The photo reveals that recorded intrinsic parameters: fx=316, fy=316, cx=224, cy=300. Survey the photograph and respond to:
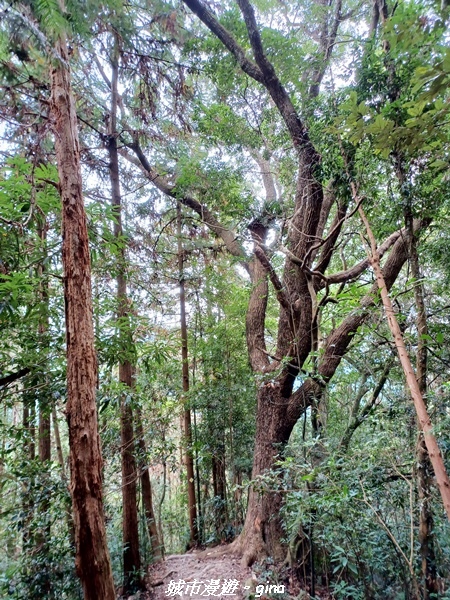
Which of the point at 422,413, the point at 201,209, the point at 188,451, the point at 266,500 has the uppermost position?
the point at 201,209

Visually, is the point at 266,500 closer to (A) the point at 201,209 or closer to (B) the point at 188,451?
(B) the point at 188,451

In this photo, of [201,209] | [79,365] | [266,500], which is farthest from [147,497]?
[201,209]

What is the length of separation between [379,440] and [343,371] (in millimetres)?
2171

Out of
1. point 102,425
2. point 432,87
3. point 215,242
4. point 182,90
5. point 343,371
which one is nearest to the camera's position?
point 432,87

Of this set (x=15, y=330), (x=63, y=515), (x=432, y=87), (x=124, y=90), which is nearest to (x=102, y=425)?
(x=63, y=515)

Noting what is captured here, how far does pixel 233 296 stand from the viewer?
5.65 m

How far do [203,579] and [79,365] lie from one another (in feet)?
10.5

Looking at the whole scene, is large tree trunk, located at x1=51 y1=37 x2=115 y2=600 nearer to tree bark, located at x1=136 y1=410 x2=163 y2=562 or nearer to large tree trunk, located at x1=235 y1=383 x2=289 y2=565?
tree bark, located at x1=136 y1=410 x2=163 y2=562

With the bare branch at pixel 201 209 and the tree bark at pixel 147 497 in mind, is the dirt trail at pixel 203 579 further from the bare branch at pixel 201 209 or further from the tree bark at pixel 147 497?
the bare branch at pixel 201 209

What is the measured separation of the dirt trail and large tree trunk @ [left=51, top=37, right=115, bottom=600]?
6.69ft

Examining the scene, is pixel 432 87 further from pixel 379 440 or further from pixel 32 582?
pixel 32 582

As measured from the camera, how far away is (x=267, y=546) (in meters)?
3.57

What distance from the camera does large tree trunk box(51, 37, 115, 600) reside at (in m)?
1.79

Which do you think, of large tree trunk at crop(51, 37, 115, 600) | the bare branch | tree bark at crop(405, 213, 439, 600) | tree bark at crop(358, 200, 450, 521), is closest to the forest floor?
tree bark at crop(405, 213, 439, 600)
